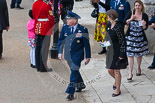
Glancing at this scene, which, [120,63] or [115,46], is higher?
[115,46]

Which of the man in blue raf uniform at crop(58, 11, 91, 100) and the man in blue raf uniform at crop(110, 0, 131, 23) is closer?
the man in blue raf uniform at crop(58, 11, 91, 100)

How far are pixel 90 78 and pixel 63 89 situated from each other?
2.90ft

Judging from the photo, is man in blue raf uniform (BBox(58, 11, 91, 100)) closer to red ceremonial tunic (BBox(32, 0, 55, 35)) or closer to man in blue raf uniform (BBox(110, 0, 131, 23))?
red ceremonial tunic (BBox(32, 0, 55, 35))

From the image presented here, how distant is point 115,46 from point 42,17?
7.42ft

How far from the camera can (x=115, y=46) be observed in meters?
8.71

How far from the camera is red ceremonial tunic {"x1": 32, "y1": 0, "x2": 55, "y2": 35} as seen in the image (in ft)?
33.1

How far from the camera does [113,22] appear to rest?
8664 millimetres

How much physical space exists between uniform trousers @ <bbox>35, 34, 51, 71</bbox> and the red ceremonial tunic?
0.17 metres

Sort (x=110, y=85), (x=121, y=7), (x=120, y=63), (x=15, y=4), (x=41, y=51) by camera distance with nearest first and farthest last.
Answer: (x=120, y=63) → (x=110, y=85) → (x=41, y=51) → (x=121, y=7) → (x=15, y=4)

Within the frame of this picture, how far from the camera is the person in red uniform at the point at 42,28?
10109 mm

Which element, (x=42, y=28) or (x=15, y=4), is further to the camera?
(x=15, y=4)

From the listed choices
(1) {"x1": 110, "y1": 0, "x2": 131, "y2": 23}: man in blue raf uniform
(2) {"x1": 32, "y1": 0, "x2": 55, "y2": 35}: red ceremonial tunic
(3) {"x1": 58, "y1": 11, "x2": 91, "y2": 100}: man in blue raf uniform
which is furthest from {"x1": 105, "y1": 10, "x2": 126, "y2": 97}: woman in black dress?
(1) {"x1": 110, "y1": 0, "x2": 131, "y2": 23}: man in blue raf uniform

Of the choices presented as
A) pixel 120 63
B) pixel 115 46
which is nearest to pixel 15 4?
pixel 115 46

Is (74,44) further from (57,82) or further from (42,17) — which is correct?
(42,17)
